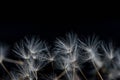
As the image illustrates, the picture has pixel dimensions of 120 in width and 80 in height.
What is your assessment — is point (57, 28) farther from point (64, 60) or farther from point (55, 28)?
point (64, 60)

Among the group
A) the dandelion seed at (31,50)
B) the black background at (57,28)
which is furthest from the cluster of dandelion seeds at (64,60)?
the black background at (57,28)

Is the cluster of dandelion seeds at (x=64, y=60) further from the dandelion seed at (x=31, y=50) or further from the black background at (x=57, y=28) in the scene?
the black background at (x=57, y=28)

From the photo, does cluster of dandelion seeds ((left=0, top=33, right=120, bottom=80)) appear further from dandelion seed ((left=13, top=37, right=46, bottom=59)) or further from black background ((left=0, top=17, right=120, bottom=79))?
black background ((left=0, top=17, right=120, bottom=79))

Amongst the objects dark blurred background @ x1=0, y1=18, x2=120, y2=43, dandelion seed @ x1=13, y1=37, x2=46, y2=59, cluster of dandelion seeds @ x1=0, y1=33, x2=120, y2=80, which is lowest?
cluster of dandelion seeds @ x1=0, y1=33, x2=120, y2=80

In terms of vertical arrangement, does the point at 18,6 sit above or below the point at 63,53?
above

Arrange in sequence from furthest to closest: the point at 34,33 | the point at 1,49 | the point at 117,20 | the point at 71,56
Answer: the point at 117,20 → the point at 34,33 → the point at 1,49 → the point at 71,56

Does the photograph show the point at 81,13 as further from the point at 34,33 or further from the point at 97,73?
the point at 97,73

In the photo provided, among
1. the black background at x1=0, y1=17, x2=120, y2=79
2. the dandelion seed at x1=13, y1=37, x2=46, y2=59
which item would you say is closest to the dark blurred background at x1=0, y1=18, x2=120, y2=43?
the black background at x1=0, y1=17, x2=120, y2=79

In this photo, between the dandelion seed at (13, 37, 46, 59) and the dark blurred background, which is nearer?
the dandelion seed at (13, 37, 46, 59)

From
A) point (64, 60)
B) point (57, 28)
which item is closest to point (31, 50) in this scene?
point (64, 60)

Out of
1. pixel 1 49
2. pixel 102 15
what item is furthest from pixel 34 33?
pixel 1 49

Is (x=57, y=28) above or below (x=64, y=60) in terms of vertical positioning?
above
